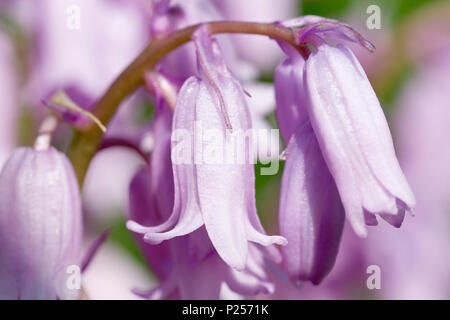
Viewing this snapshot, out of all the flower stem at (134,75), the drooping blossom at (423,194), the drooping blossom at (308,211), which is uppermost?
the flower stem at (134,75)

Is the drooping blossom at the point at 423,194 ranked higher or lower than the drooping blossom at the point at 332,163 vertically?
lower

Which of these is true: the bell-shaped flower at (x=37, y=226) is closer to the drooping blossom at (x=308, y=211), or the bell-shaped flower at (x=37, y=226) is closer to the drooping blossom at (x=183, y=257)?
the drooping blossom at (x=183, y=257)

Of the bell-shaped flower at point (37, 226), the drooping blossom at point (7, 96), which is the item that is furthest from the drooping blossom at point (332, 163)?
the drooping blossom at point (7, 96)

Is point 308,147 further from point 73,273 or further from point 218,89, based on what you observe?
point 73,273

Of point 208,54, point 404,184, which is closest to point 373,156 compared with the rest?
point 404,184

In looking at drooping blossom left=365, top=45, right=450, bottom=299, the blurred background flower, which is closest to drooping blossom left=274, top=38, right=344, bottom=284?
the blurred background flower

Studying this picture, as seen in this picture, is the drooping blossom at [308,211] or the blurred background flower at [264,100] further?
the blurred background flower at [264,100]

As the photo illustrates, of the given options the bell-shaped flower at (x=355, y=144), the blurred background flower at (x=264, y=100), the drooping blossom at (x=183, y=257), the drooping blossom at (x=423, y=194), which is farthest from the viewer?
the drooping blossom at (x=423, y=194)

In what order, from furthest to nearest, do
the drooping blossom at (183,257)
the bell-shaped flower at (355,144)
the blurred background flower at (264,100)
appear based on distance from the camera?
the blurred background flower at (264,100)
the drooping blossom at (183,257)
the bell-shaped flower at (355,144)
